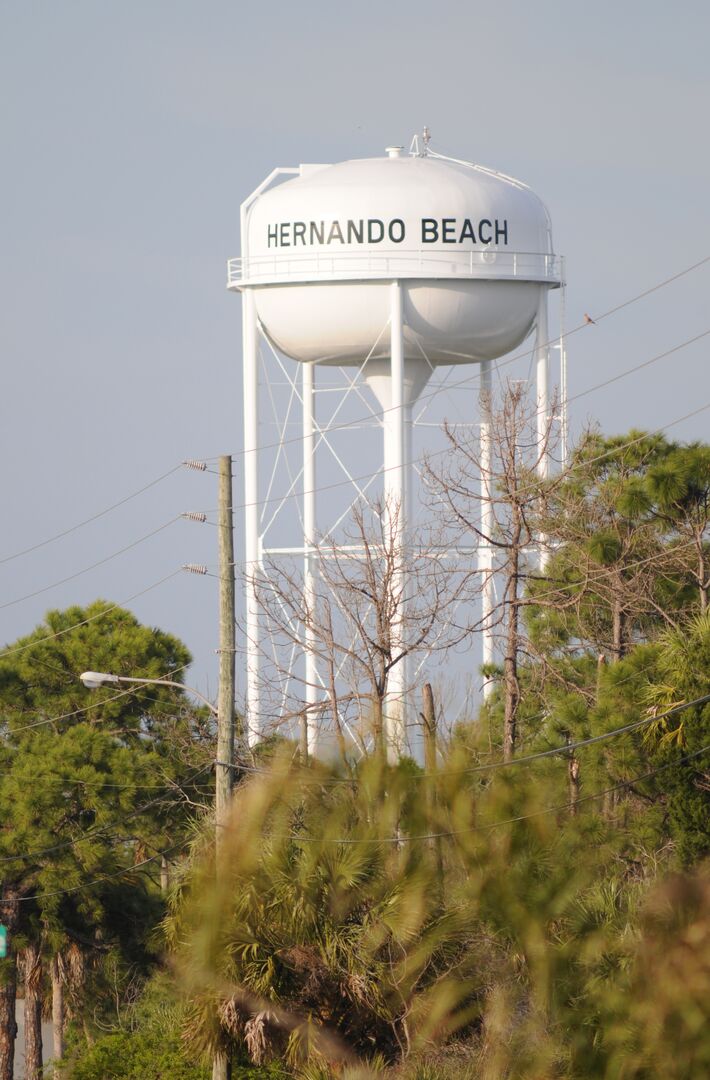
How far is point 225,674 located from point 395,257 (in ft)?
51.2

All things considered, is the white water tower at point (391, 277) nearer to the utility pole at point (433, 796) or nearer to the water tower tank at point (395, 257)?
the water tower tank at point (395, 257)

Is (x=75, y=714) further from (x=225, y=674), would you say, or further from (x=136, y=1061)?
(x=225, y=674)

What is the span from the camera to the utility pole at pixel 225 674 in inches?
813

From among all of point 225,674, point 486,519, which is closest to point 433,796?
point 225,674

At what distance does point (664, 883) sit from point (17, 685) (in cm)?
1951

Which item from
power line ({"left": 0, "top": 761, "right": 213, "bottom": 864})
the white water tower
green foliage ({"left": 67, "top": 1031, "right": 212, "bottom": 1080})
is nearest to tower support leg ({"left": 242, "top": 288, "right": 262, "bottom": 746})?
the white water tower

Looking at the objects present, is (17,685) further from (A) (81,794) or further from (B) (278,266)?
(B) (278,266)

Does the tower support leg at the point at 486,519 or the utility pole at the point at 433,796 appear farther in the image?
the tower support leg at the point at 486,519

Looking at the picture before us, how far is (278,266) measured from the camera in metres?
36.4

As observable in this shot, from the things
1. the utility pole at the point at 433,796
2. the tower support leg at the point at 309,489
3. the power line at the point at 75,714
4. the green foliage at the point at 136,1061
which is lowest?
the green foliage at the point at 136,1061

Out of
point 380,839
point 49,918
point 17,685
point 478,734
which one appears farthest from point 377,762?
point 17,685

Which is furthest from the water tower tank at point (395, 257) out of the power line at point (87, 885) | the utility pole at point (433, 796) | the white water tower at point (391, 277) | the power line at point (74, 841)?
the utility pole at point (433, 796)

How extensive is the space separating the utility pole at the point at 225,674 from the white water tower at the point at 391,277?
1199 centimetres

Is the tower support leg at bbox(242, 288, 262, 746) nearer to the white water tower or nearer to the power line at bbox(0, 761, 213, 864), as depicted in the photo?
the white water tower
